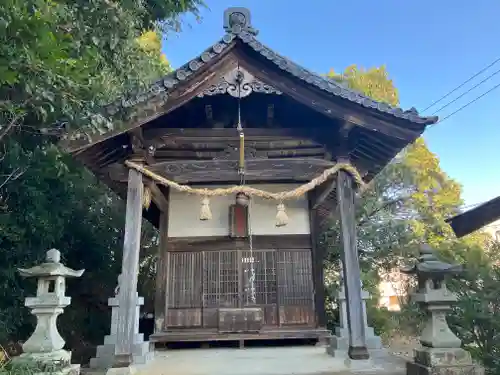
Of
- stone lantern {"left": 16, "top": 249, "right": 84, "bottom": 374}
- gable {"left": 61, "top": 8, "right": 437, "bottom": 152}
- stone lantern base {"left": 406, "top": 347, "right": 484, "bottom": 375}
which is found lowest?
stone lantern base {"left": 406, "top": 347, "right": 484, "bottom": 375}

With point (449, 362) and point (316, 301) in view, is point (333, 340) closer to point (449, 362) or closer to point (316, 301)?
point (316, 301)

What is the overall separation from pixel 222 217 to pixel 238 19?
425 cm

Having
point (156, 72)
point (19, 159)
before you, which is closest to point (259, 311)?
point (19, 159)

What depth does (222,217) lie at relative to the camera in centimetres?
900

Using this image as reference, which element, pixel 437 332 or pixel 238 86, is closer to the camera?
pixel 437 332

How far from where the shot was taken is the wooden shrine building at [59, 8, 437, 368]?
20.6 ft

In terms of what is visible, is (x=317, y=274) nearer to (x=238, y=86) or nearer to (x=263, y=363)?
(x=263, y=363)

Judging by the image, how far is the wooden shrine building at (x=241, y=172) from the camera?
20.6 feet

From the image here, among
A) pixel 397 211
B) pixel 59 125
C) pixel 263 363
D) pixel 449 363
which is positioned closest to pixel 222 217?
pixel 263 363

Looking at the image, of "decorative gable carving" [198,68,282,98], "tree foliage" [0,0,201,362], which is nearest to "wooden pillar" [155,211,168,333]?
"tree foliage" [0,0,201,362]

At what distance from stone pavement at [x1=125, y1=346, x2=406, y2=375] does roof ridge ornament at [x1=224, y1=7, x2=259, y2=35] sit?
5.60 metres

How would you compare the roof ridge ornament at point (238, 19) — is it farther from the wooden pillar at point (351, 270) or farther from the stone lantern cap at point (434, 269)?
the stone lantern cap at point (434, 269)

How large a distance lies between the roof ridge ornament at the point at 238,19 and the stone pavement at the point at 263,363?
560 cm

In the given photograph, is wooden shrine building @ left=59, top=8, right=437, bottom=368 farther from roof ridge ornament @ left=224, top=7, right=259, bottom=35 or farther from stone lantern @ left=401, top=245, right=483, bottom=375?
stone lantern @ left=401, top=245, right=483, bottom=375
